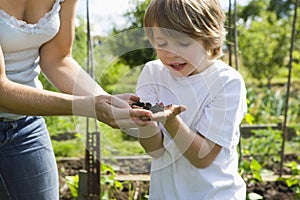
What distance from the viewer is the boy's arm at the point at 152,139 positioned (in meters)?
1.87

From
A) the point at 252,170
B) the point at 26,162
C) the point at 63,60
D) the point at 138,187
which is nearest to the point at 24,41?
the point at 63,60

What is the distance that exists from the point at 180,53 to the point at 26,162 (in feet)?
2.38

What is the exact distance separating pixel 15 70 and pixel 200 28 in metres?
0.67

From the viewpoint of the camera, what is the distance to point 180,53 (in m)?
1.80

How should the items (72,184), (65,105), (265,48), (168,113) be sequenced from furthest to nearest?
1. (265,48)
2. (72,184)
3. (65,105)
4. (168,113)

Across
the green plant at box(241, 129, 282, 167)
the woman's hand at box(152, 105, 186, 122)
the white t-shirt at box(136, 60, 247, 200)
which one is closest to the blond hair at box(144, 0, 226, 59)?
the white t-shirt at box(136, 60, 247, 200)

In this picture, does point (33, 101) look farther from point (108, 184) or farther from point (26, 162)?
point (108, 184)

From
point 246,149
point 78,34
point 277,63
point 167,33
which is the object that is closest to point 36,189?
point 167,33

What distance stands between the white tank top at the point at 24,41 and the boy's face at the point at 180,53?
1.39 feet

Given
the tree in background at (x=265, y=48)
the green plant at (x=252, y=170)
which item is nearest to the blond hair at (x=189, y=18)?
the green plant at (x=252, y=170)

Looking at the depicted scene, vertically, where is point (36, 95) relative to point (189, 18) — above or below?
below

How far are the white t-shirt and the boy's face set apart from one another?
0.05 meters

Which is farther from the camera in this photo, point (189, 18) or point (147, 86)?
point (147, 86)

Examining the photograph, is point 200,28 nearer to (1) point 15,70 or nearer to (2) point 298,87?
(1) point 15,70
